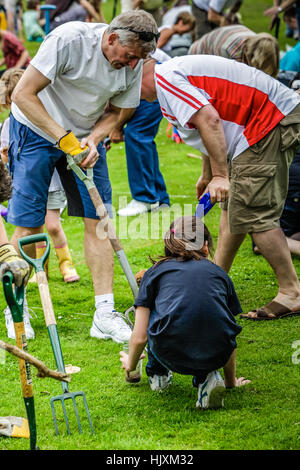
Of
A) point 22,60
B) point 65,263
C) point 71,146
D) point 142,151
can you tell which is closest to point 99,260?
point 71,146

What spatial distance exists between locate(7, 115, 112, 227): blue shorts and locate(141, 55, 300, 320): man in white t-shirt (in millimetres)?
719

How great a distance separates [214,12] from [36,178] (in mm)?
6391

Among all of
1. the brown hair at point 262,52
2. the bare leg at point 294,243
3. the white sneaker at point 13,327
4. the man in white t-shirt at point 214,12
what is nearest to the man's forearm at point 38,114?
the white sneaker at point 13,327

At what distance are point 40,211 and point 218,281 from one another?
1.66 m

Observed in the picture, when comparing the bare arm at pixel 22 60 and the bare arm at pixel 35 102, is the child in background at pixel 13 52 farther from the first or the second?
the bare arm at pixel 35 102

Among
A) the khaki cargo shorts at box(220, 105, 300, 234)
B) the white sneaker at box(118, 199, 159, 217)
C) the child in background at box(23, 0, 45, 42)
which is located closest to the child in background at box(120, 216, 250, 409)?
the khaki cargo shorts at box(220, 105, 300, 234)

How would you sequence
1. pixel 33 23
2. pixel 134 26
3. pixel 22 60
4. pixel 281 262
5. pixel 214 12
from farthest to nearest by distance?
1. pixel 33 23
2. pixel 22 60
3. pixel 214 12
4. pixel 281 262
5. pixel 134 26

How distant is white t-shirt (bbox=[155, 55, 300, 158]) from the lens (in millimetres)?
4164

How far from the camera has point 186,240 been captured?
3307 mm

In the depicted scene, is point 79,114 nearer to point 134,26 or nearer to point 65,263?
point 134,26

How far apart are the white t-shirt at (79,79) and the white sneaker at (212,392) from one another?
1.87 metres

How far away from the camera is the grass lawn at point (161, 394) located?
302 centimetres

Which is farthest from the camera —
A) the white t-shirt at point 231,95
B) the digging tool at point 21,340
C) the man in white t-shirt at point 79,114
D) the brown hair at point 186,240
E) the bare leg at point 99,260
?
the bare leg at point 99,260
